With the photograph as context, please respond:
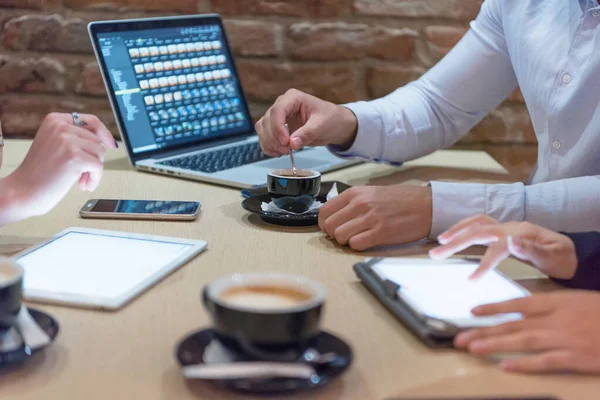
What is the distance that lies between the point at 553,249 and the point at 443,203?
0.23 m

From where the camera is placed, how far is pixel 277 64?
1873mm

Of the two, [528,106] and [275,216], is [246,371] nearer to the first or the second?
[275,216]

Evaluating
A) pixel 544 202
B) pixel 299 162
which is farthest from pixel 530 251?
pixel 299 162

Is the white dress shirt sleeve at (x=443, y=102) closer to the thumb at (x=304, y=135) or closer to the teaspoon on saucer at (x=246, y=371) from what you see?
the thumb at (x=304, y=135)

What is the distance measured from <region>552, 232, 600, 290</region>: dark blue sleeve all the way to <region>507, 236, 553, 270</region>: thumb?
0.13 feet

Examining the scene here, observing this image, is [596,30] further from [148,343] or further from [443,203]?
[148,343]

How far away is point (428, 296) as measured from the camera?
809mm

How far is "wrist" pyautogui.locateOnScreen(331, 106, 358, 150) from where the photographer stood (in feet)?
4.67

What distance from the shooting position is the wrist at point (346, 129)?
56.1 inches

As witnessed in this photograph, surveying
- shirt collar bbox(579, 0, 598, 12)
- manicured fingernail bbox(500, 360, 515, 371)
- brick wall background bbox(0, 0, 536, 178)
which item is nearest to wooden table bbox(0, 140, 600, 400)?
manicured fingernail bbox(500, 360, 515, 371)

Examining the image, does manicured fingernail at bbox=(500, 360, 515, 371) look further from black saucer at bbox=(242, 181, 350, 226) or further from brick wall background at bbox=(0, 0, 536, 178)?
brick wall background at bbox=(0, 0, 536, 178)

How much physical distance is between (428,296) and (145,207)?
53cm

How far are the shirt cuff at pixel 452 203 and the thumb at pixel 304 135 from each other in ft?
0.94

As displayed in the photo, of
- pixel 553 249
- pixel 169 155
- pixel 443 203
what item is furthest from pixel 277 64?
pixel 553 249
